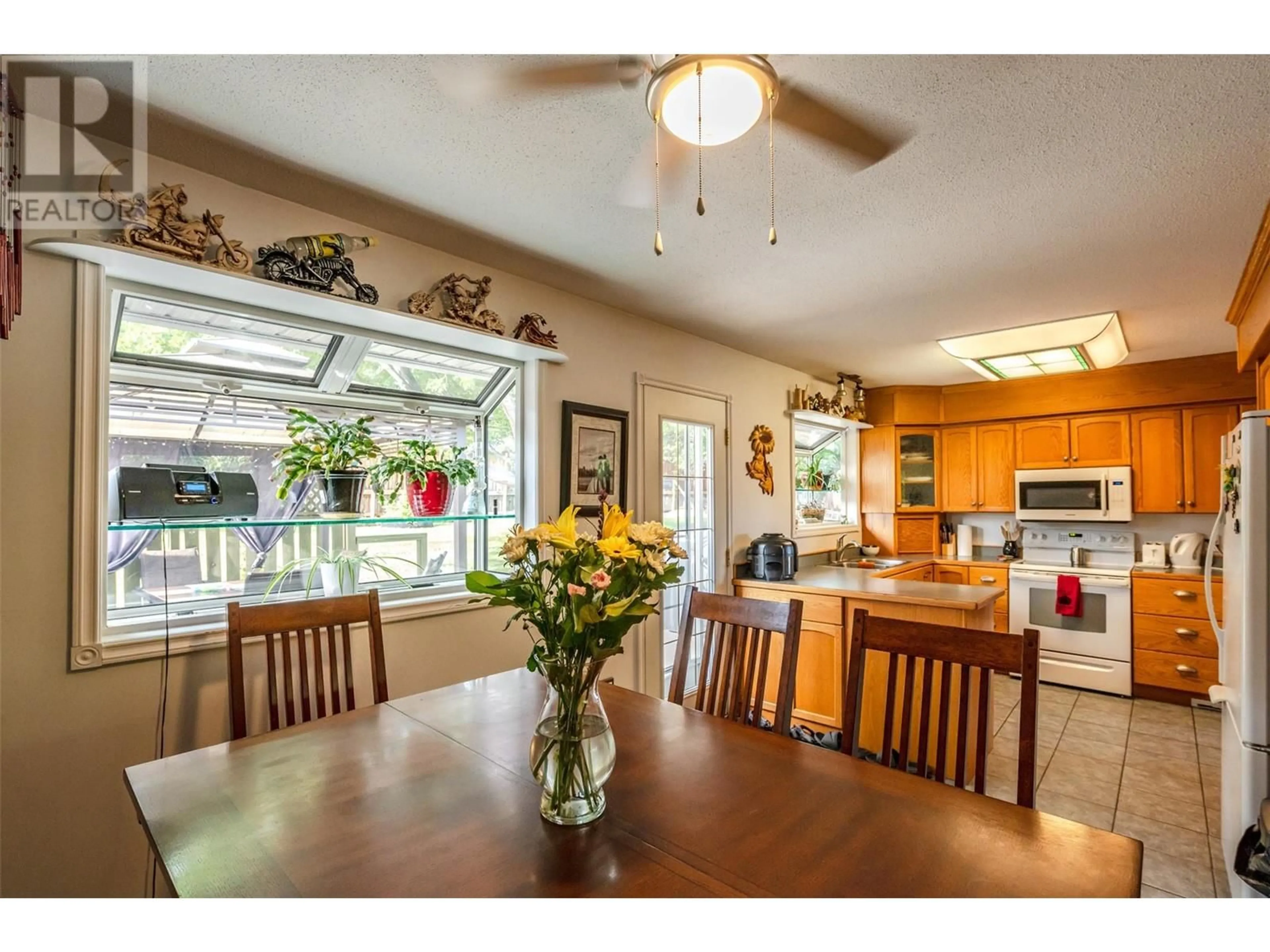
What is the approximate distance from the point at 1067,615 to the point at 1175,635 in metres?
0.56

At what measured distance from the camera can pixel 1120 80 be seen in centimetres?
130

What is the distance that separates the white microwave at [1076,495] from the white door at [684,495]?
2640 mm

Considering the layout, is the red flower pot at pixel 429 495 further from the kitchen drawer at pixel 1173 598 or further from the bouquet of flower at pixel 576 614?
the kitchen drawer at pixel 1173 598

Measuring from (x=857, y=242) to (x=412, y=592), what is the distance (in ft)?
7.12

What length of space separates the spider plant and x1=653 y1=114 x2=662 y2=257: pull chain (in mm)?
1205

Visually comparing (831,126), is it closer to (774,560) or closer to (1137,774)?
(774,560)

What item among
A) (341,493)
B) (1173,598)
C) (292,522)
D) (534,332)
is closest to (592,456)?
(534,332)

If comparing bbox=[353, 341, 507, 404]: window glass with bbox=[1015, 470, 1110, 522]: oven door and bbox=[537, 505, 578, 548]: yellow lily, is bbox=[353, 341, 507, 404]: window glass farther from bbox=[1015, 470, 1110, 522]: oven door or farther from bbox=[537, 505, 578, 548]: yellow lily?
bbox=[1015, 470, 1110, 522]: oven door

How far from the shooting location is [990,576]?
4.49 meters

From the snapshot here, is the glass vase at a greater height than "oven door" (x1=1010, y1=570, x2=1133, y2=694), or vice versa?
the glass vase

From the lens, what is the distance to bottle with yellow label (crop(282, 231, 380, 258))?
1819mm

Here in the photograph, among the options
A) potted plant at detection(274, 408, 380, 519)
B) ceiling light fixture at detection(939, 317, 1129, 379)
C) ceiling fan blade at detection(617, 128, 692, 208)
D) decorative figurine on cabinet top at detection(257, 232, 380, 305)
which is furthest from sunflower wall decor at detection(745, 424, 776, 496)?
decorative figurine on cabinet top at detection(257, 232, 380, 305)
